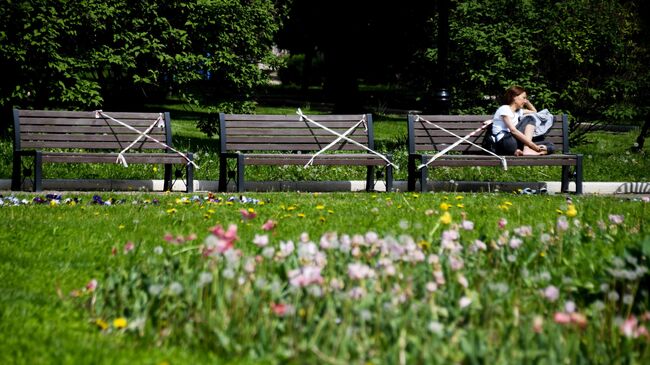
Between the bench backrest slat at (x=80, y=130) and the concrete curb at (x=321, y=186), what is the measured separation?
0.45m

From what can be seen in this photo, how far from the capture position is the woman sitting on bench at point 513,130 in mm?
10422

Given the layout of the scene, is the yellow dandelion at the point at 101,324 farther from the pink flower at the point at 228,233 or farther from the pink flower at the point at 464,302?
the pink flower at the point at 464,302

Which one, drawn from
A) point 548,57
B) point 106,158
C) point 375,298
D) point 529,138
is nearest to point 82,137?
point 106,158

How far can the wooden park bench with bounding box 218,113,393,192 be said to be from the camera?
10008 millimetres

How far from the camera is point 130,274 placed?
4086 mm

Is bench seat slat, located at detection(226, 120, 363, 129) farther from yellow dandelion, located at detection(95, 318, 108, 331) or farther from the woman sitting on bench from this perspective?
yellow dandelion, located at detection(95, 318, 108, 331)

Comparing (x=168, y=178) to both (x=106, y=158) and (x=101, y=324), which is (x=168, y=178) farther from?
(x=101, y=324)

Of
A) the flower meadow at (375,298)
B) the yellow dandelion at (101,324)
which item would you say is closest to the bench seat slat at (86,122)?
the flower meadow at (375,298)

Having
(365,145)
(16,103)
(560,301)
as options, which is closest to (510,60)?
(365,145)

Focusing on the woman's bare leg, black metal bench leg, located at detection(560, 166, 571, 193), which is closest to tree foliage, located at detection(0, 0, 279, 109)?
the woman's bare leg

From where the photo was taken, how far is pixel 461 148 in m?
10.7

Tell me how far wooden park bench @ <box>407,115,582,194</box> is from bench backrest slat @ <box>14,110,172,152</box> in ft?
9.76

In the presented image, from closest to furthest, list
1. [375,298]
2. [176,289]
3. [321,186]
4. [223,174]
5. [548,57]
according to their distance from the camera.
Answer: [176,289] < [375,298] < [223,174] < [321,186] < [548,57]

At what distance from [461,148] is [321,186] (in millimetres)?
1825
